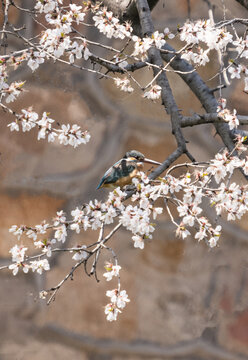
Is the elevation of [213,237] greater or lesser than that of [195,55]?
lesser

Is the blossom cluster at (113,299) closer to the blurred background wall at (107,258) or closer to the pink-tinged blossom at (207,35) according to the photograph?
the pink-tinged blossom at (207,35)

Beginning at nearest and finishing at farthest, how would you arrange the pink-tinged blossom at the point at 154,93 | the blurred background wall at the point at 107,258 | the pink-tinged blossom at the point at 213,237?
the pink-tinged blossom at the point at 213,237 < the pink-tinged blossom at the point at 154,93 < the blurred background wall at the point at 107,258

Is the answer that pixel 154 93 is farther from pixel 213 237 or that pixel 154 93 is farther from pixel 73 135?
pixel 213 237

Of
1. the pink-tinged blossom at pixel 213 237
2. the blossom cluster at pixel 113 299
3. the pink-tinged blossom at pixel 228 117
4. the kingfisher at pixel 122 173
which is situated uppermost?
the pink-tinged blossom at pixel 228 117

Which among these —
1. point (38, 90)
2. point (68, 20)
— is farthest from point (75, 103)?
point (68, 20)

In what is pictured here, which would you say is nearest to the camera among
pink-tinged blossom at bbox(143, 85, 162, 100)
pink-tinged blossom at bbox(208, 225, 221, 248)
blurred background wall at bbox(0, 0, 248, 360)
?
pink-tinged blossom at bbox(208, 225, 221, 248)

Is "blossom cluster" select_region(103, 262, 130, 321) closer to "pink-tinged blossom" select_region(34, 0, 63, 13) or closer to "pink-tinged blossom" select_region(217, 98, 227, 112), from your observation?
"pink-tinged blossom" select_region(217, 98, 227, 112)

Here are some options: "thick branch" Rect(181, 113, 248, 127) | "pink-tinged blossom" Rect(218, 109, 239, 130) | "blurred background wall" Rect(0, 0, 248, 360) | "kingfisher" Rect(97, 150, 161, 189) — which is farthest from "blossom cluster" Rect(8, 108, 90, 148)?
"blurred background wall" Rect(0, 0, 248, 360)

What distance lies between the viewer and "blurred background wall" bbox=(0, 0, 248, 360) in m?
2.20

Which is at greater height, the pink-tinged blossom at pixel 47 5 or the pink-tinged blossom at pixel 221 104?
the pink-tinged blossom at pixel 47 5

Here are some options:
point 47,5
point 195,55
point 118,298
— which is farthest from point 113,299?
point 47,5

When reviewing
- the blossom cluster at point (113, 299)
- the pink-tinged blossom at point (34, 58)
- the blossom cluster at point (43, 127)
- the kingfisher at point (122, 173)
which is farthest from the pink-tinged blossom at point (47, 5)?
the blossom cluster at point (113, 299)

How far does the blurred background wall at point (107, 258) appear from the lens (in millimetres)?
2195

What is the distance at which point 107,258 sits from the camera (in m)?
2.19
